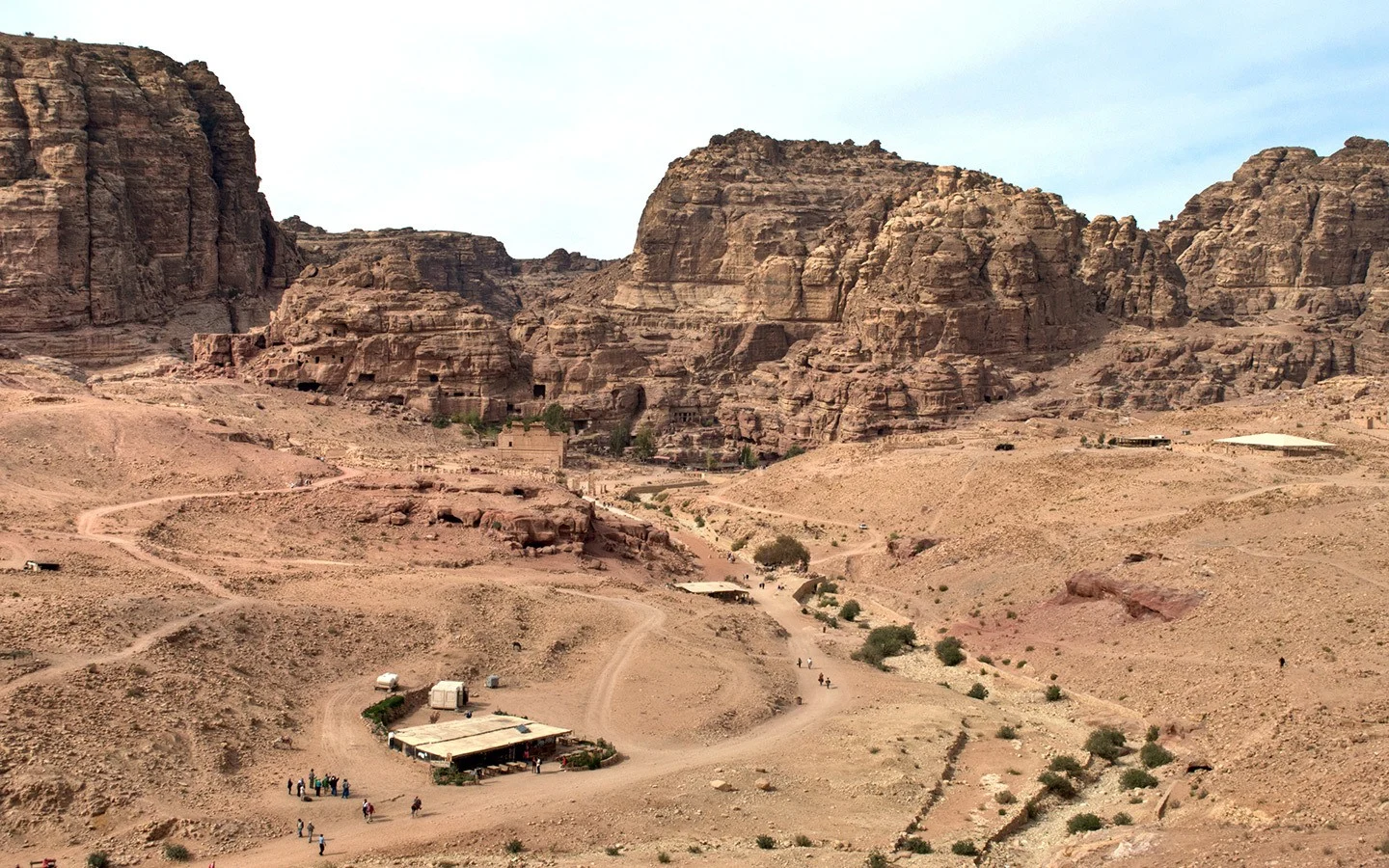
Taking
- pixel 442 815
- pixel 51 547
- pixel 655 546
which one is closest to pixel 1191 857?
pixel 442 815

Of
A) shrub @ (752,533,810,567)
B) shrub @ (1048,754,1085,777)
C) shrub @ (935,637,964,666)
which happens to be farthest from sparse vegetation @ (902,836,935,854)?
shrub @ (752,533,810,567)

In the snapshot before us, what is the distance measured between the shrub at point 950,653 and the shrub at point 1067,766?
1222cm

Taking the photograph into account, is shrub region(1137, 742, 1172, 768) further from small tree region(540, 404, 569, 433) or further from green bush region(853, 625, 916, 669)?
small tree region(540, 404, 569, 433)

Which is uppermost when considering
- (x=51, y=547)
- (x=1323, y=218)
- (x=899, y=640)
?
(x=1323, y=218)

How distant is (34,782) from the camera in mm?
29578

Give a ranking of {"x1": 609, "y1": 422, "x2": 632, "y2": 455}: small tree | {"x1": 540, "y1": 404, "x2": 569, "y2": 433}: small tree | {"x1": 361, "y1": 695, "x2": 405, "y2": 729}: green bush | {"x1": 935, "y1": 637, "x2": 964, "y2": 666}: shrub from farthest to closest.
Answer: {"x1": 609, "y1": 422, "x2": 632, "y2": 455}: small tree, {"x1": 540, "y1": 404, "x2": 569, "y2": 433}: small tree, {"x1": 935, "y1": 637, "x2": 964, "y2": 666}: shrub, {"x1": 361, "y1": 695, "x2": 405, "y2": 729}: green bush

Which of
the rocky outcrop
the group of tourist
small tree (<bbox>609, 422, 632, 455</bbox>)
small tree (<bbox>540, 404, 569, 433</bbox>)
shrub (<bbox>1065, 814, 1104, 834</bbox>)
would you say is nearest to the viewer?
the group of tourist

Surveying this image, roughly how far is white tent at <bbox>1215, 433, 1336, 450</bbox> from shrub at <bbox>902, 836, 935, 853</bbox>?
40238 mm

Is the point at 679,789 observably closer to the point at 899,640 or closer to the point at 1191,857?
the point at 1191,857

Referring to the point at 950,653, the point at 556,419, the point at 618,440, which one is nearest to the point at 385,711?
the point at 950,653

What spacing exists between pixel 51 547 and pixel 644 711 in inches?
723

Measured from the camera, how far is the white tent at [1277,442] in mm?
65000

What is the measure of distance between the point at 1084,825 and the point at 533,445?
56351 millimetres

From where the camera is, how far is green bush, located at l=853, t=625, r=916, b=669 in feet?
167
